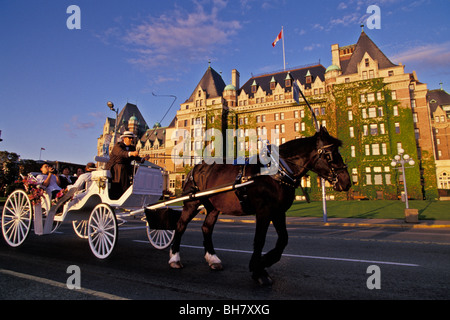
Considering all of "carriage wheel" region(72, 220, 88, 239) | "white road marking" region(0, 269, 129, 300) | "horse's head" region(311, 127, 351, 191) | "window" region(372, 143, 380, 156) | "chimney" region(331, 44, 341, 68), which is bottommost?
"white road marking" region(0, 269, 129, 300)

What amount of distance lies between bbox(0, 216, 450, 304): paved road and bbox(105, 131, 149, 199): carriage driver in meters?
1.59

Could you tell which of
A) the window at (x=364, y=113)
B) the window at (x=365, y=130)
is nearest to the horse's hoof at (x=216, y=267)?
the window at (x=365, y=130)

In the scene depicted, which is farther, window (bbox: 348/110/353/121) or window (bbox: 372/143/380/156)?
window (bbox: 348/110/353/121)

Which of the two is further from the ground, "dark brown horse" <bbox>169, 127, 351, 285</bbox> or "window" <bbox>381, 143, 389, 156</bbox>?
"window" <bbox>381, 143, 389, 156</bbox>

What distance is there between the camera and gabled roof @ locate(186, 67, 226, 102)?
205 feet

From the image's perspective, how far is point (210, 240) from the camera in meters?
5.60

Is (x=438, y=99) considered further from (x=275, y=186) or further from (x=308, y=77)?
(x=275, y=186)

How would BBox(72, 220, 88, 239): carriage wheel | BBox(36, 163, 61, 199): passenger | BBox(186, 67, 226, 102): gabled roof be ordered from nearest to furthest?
BBox(36, 163, 61, 199): passenger
BBox(72, 220, 88, 239): carriage wheel
BBox(186, 67, 226, 102): gabled roof

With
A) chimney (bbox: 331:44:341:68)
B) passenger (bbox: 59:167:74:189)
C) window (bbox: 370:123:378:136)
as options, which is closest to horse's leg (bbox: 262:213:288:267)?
passenger (bbox: 59:167:74:189)

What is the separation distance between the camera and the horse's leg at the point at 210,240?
5.17m

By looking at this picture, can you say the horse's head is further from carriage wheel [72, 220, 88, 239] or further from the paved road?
carriage wheel [72, 220, 88, 239]

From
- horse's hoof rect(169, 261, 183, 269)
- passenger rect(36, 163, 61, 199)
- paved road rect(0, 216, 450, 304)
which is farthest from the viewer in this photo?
passenger rect(36, 163, 61, 199)

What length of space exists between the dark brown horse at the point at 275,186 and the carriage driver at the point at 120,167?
226 centimetres

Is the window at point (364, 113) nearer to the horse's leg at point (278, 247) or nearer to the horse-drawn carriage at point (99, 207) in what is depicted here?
the horse-drawn carriage at point (99, 207)
